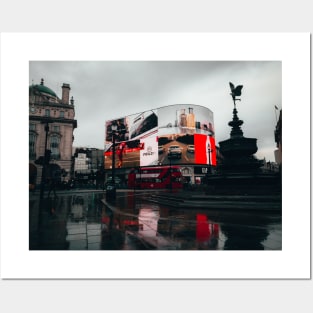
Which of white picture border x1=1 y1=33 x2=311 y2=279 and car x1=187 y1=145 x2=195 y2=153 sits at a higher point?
car x1=187 y1=145 x2=195 y2=153

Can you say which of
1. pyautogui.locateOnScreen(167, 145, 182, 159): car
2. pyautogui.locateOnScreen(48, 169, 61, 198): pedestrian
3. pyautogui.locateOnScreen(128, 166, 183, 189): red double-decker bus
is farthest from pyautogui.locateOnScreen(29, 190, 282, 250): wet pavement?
pyautogui.locateOnScreen(167, 145, 182, 159): car

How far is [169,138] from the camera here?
50625mm

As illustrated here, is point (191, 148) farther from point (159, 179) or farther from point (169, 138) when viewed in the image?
point (159, 179)

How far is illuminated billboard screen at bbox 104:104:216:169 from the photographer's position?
48719mm

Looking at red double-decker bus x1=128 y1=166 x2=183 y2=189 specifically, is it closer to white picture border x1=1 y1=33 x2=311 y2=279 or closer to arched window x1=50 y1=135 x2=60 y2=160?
arched window x1=50 y1=135 x2=60 y2=160

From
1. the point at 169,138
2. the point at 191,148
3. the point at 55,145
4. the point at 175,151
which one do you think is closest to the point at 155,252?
the point at 55,145

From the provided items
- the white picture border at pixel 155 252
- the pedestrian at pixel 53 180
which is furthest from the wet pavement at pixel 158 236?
the pedestrian at pixel 53 180

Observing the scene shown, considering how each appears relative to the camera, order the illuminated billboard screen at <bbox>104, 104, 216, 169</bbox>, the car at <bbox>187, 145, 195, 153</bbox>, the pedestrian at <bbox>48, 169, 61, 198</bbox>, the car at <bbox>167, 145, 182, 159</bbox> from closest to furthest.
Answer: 1. the pedestrian at <bbox>48, 169, 61, 198</bbox>
2. the car at <bbox>187, 145, 195, 153</bbox>
3. the car at <bbox>167, 145, 182, 159</bbox>
4. the illuminated billboard screen at <bbox>104, 104, 216, 169</bbox>

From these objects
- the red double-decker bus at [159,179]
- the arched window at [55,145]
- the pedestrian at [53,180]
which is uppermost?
the arched window at [55,145]

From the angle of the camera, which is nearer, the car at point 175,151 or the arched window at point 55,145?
the arched window at point 55,145

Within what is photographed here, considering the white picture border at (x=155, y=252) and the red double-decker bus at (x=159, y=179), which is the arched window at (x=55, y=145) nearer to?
the red double-decker bus at (x=159, y=179)

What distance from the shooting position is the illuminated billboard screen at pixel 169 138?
160 feet
